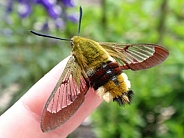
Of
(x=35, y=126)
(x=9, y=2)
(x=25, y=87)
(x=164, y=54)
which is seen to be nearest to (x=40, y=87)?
(x=35, y=126)

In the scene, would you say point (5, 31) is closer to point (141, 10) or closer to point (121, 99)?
point (141, 10)

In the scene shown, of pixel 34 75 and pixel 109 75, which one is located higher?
pixel 109 75

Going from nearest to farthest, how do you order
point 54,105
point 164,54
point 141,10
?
point 54,105 < point 164,54 < point 141,10

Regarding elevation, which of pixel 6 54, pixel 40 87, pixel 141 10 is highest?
pixel 40 87

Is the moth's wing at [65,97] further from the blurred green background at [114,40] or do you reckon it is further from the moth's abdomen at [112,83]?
the blurred green background at [114,40]

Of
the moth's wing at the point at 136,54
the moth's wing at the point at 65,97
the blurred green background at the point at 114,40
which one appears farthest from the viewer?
the blurred green background at the point at 114,40

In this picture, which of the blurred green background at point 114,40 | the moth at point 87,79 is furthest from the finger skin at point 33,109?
the blurred green background at point 114,40
